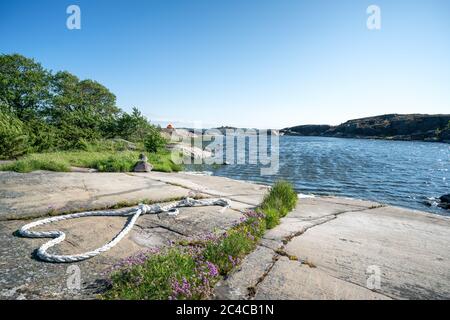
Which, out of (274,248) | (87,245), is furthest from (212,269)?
(87,245)

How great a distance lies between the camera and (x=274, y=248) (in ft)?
14.8

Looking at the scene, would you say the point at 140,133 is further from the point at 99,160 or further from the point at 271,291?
the point at 271,291

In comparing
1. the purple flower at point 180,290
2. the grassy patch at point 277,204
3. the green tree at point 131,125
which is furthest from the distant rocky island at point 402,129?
the purple flower at point 180,290

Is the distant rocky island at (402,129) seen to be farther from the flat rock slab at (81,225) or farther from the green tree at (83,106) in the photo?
the flat rock slab at (81,225)

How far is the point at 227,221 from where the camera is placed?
586 centimetres

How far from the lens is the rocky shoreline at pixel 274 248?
10.8 feet

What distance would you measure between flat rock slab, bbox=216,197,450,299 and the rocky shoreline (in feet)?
0.05

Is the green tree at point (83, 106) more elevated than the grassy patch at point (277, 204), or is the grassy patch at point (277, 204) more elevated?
the green tree at point (83, 106)

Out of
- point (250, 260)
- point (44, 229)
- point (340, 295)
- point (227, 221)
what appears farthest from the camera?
point (227, 221)

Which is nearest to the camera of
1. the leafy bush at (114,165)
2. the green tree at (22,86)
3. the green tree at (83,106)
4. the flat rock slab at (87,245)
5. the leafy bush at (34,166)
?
the flat rock slab at (87,245)

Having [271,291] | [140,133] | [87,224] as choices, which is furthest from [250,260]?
[140,133]

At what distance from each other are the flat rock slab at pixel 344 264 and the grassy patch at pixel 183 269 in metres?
0.20

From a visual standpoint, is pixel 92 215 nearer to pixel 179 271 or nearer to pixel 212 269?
pixel 179 271
